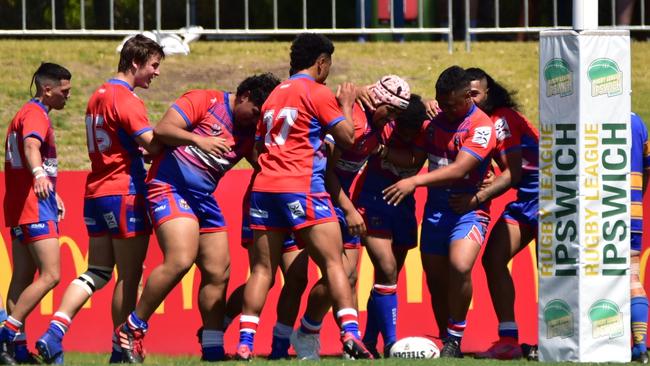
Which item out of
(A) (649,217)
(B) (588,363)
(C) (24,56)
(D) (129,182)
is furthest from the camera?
(C) (24,56)

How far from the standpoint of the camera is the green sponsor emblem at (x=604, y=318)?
27.0 feet

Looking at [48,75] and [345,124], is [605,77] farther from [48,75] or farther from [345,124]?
[48,75]

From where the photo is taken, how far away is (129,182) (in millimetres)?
8977

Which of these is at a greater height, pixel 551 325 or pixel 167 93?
pixel 167 93

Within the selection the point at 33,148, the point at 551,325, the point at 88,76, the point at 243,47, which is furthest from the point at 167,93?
the point at 551,325

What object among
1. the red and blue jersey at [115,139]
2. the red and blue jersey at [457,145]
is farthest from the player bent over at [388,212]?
the red and blue jersey at [115,139]

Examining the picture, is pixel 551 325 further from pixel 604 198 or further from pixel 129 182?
pixel 129 182

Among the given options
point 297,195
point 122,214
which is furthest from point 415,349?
point 122,214

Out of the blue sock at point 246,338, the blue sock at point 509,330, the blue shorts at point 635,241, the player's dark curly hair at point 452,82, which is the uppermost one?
the player's dark curly hair at point 452,82

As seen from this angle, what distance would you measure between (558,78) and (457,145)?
1.19 metres

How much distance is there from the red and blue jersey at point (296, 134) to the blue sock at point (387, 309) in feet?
3.96

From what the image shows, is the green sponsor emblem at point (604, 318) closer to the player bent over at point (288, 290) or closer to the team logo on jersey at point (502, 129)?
the team logo on jersey at point (502, 129)

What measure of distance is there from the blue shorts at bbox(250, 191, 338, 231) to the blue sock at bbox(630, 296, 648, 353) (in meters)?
2.46

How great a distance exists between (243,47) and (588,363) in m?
10.2
